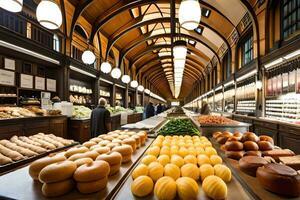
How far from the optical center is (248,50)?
9.62m

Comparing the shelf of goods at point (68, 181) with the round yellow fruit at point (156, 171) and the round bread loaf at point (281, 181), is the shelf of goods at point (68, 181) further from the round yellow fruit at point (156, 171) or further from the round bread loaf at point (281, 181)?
the round bread loaf at point (281, 181)

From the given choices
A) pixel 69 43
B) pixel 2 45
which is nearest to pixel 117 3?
pixel 69 43

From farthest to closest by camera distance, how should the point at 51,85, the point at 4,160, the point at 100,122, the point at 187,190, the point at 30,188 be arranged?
the point at 51,85 → the point at 100,122 → the point at 4,160 → the point at 30,188 → the point at 187,190

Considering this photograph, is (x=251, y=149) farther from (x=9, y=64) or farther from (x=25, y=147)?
(x=9, y=64)

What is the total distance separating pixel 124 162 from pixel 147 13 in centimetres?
1129

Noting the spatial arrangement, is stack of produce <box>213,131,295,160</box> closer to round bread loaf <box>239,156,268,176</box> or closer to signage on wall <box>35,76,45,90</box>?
round bread loaf <box>239,156,268,176</box>

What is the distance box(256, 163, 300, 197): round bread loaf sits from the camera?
3.43 ft

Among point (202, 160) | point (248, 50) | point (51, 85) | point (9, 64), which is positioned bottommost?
point (202, 160)

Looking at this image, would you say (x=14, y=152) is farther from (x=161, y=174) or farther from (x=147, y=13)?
(x=147, y=13)

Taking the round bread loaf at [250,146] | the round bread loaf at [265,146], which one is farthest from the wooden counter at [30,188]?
the round bread loaf at [265,146]

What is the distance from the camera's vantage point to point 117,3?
911 centimetres

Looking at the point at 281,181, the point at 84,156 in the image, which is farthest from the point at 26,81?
the point at 281,181

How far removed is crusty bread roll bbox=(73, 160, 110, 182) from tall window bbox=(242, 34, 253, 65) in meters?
9.38

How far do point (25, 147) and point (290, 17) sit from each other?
7.05 metres
